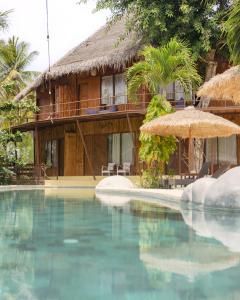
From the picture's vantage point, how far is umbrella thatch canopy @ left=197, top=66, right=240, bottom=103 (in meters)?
11.5

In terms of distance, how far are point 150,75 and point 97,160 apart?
688 cm

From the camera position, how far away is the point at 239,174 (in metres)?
8.68

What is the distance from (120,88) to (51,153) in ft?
18.6

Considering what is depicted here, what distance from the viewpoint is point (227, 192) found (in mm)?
8664

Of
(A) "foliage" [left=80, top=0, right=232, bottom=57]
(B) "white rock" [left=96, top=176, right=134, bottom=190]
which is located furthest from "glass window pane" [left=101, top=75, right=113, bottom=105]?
(B) "white rock" [left=96, top=176, right=134, bottom=190]

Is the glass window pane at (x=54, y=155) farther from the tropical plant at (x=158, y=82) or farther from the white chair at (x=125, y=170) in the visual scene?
the tropical plant at (x=158, y=82)

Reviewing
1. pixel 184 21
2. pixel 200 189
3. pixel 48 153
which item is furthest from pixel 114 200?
pixel 48 153

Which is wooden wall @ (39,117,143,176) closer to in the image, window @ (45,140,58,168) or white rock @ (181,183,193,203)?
window @ (45,140,58,168)

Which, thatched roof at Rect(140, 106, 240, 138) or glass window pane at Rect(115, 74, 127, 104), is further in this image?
glass window pane at Rect(115, 74, 127, 104)

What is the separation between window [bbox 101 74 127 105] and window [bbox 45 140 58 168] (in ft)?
13.4

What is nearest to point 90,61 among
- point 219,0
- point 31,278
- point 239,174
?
point 219,0

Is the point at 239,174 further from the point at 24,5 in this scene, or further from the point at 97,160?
the point at 24,5

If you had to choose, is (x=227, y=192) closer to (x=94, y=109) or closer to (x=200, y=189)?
(x=200, y=189)

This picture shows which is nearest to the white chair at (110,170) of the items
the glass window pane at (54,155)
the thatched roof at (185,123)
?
the glass window pane at (54,155)
